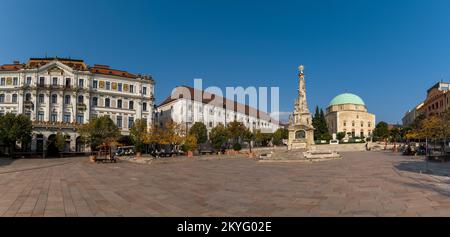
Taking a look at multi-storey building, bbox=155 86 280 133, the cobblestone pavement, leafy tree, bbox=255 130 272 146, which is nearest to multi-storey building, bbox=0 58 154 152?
multi-storey building, bbox=155 86 280 133

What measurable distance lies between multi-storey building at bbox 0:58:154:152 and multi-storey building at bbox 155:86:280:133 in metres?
15.2

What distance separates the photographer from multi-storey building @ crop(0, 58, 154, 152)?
54.5 meters

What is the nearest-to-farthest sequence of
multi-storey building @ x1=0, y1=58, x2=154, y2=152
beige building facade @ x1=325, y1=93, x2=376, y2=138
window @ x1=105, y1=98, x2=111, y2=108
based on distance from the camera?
multi-storey building @ x1=0, y1=58, x2=154, y2=152
window @ x1=105, y1=98, x2=111, y2=108
beige building facade @ x1=325, y1=93, x2=376, y2=138

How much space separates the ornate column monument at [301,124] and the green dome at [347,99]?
98002 millimetres

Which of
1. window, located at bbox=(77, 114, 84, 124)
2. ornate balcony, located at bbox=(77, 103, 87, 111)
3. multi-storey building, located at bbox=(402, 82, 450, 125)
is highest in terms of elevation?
multi-storey building, located at bbox=(402, 82, 450, 125)

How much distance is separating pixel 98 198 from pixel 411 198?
31.7 ft

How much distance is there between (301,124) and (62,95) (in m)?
41.7

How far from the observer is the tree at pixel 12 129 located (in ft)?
146

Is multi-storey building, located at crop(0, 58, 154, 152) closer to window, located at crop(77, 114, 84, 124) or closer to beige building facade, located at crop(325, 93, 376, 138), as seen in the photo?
window, located at crop(77, 114, 84, 124)

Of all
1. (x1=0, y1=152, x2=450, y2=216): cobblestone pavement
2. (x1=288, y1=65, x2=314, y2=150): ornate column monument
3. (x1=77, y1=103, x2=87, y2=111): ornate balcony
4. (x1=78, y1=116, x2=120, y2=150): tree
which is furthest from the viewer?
(x1=77, y1=103, x2=87, y2=111): ornate balcony
